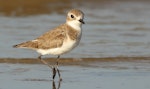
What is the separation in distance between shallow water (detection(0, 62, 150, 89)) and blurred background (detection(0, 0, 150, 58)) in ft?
3.43

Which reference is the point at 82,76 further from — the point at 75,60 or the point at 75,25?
the point at 75,60

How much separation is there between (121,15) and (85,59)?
610 cm

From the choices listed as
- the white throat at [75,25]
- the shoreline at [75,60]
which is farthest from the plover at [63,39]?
the shoreline at [75,60]

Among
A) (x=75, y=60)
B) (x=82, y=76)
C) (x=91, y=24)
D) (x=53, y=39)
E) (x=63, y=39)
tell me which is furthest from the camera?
(x=91, y=24)

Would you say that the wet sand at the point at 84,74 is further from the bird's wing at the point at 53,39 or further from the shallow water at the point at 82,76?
the bird's wing at the point at 53,39

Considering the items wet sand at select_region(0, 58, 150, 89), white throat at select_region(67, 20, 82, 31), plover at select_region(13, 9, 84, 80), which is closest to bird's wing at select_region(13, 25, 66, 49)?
plover at select_region(13, 9, 84, 80)

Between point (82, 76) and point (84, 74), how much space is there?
0.20 meters

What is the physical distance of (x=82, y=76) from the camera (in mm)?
10109

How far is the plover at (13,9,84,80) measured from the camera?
9734 millimetres

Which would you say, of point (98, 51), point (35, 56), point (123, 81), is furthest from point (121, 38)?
point (123, 81)

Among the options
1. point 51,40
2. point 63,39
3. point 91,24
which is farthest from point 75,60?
point 91,24

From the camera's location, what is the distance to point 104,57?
11953 mm

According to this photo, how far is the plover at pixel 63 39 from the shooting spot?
31.9ft

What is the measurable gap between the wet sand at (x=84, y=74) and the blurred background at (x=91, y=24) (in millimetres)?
747
